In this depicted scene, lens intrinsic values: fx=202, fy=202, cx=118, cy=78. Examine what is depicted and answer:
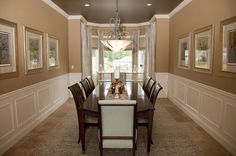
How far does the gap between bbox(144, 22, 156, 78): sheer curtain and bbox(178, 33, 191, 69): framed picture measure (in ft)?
4.88

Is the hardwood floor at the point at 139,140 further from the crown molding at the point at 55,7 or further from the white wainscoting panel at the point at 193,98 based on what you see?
the crown molding at the point at 55,7

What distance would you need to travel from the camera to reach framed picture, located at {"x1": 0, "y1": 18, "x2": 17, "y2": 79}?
119 inches

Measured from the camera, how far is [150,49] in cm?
745

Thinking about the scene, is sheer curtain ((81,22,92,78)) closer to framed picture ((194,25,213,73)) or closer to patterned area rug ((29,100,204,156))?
patterned area rug ((29,100,204,156))

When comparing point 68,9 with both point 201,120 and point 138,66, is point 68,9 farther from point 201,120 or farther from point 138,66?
point 201,120

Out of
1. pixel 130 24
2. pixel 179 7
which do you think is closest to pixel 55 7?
pixel 179 7

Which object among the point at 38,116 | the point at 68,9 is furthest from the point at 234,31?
the point at 68,9

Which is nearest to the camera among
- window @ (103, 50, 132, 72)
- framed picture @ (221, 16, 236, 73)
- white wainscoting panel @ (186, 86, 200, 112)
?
framed picture @ (221, 16, 236, 73)

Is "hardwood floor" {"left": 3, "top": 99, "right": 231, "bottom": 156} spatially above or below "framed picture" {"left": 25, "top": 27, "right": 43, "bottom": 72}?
below

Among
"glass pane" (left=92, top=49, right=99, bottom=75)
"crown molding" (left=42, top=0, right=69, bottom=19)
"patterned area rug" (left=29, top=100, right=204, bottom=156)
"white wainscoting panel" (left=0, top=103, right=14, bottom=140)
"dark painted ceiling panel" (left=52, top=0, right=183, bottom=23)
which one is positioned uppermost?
"dark painted ceiling panel" (left=52, top=0, right=183, bottom=23)

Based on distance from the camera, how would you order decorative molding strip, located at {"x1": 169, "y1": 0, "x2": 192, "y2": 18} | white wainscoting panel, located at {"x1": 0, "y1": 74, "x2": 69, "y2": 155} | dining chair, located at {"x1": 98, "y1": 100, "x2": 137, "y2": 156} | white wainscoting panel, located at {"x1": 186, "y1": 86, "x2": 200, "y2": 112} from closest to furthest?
1. dining chair, located at {"x1": 98, "y1": 100, "x2": 137, "y2": 156}
2. white wainscoting panel, located at {"x1": 0, "y1": 74, "x2": 69, "y2": 155}
3. white wainscoting panel, located at {"x1": 186, "y1": 86, "x2": 200, "y2": 112}
4. decorative molding strip, located at {"x1": 169, "y1": 0, "x2": 192, "y2": 18}

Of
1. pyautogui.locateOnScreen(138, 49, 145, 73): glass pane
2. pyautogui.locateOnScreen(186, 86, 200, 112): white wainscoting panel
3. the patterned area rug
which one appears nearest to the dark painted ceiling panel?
pyautogui.locateOnScreen(138, 49, 145, 73): glass pane

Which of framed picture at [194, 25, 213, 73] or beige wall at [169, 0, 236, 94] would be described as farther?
framed picture at [194, 25, 213, 73]

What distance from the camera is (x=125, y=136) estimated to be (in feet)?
8.45
